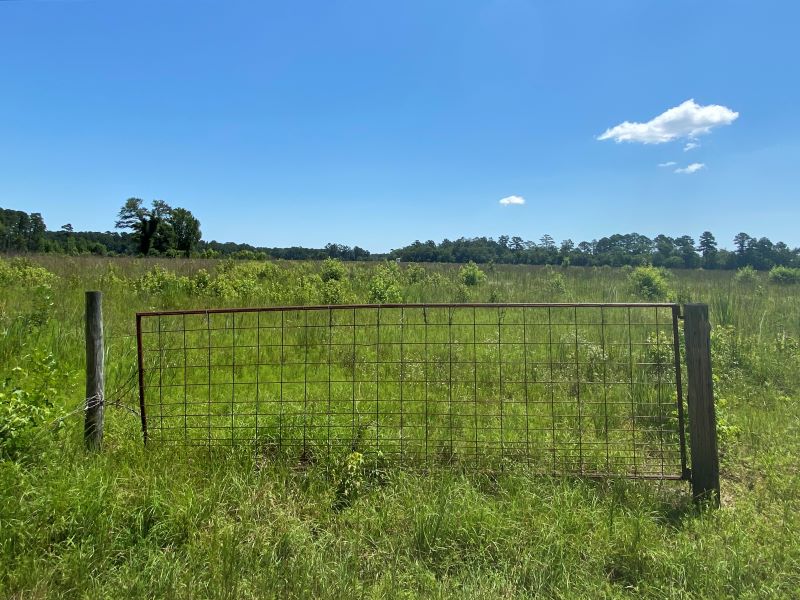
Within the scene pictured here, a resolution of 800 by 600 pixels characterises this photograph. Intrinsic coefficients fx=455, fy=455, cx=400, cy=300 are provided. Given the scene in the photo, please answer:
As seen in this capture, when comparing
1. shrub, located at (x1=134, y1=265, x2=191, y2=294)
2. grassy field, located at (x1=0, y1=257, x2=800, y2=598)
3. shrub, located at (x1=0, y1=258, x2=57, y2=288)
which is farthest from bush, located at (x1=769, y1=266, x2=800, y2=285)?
shrub, located at (x1=0, y1=258, x2=57, y2=288)

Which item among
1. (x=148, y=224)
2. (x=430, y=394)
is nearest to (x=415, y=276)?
(x=430, y=394)

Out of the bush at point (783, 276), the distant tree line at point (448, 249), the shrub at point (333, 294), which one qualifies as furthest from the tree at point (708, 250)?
the shrub at point (333, 294)

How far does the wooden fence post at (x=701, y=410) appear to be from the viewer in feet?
10.5

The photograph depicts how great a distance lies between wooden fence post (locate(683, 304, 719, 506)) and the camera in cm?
321

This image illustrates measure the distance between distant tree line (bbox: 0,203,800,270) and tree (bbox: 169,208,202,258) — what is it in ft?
0.14

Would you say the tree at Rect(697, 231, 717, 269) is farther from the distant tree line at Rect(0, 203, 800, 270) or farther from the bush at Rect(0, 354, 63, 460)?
the bush at Rect(0, 354, 63, 460)

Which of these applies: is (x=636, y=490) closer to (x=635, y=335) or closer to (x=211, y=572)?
(x=211, y=572)

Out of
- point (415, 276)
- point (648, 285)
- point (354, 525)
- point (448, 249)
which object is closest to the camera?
point (354, 525)

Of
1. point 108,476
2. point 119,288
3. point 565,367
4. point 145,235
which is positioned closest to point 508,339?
point 565,367

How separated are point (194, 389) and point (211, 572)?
3659 mm

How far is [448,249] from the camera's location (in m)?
50.1

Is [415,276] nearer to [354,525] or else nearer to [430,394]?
[430,394]

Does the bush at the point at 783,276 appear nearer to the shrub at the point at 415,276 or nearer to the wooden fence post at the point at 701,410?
the shrub at the point at 415,276

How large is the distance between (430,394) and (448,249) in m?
45.4
